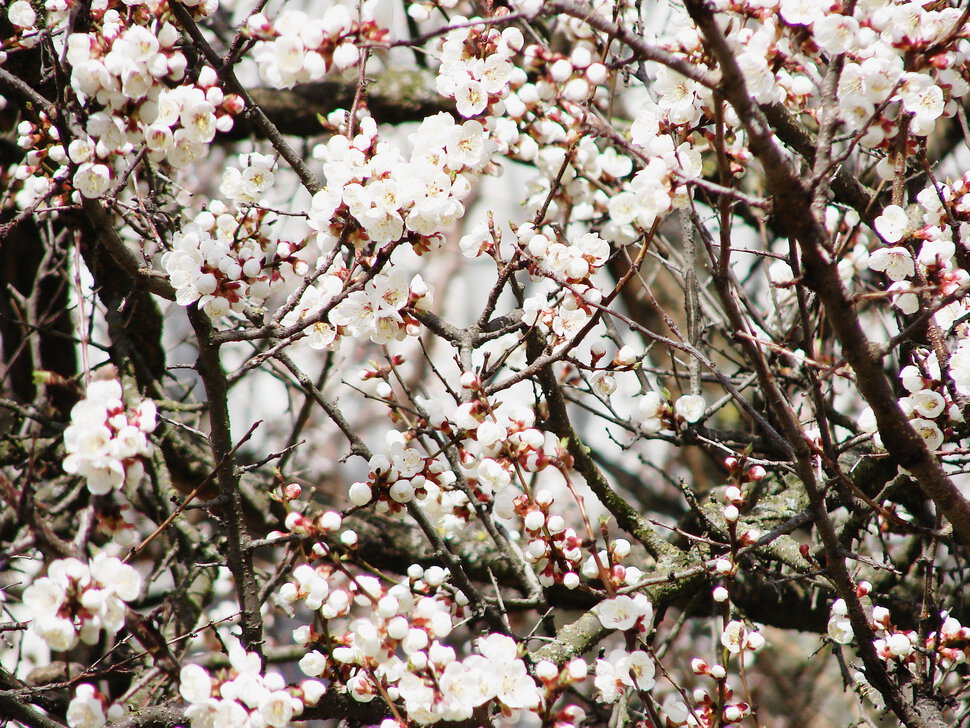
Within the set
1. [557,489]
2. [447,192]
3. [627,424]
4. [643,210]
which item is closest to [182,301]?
[447,192]

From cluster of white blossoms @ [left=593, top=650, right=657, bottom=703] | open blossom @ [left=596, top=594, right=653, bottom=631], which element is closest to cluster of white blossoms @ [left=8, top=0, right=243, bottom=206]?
open blossom @ [left=596, top=594, right=653, bottom=631]

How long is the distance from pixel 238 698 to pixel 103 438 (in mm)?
616

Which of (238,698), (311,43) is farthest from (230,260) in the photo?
(238,698)

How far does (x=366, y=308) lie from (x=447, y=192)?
37 cm

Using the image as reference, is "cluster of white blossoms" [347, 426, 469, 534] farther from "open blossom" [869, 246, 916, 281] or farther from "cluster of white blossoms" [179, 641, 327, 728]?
"open blossom" [869, 246, 916, 281]

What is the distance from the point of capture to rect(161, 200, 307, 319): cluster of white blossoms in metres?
1.79

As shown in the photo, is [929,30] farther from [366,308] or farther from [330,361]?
[330,361]

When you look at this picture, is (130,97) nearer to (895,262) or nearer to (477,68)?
(477,68)

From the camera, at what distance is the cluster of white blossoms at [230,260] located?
1.79 metres

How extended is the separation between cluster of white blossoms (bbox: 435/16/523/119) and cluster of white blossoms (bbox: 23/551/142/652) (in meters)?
1.30

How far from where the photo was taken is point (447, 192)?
1.82m

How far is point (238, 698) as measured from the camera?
1.59 m

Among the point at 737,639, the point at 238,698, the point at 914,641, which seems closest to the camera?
the point at 238,698

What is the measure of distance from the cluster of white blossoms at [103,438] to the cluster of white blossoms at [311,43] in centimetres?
76
